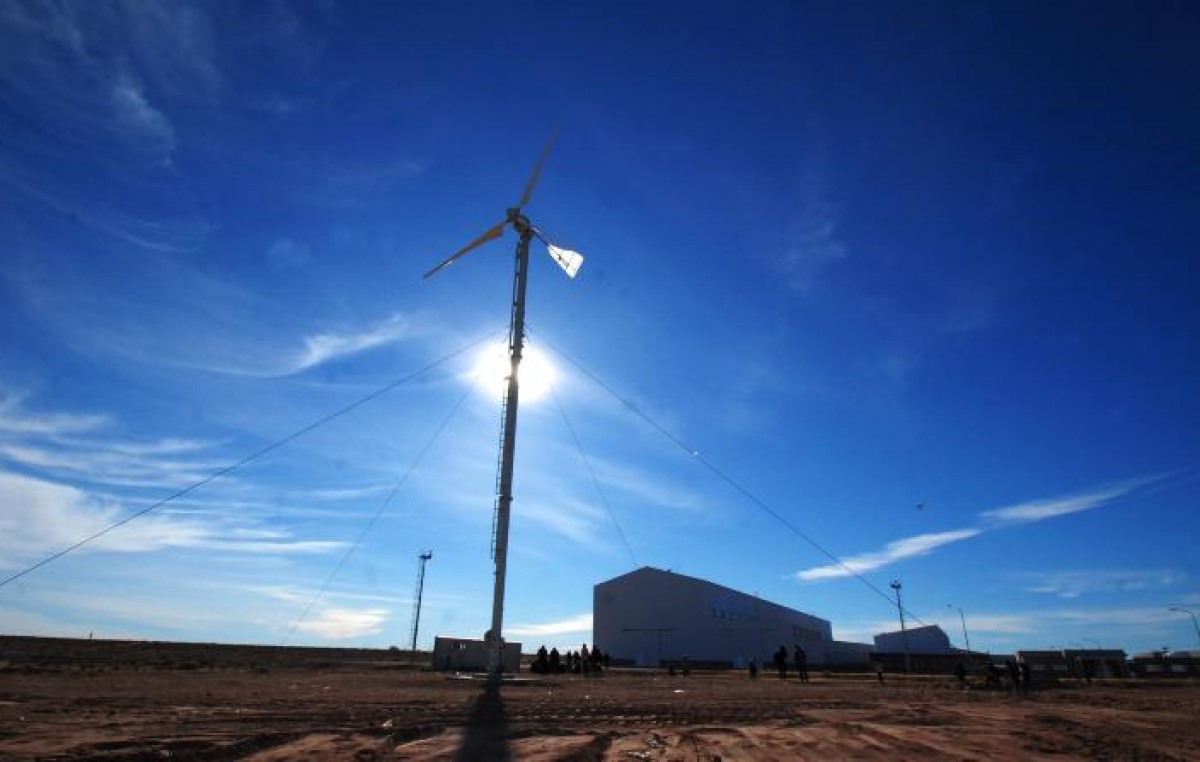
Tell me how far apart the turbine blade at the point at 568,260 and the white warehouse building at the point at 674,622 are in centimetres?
4799

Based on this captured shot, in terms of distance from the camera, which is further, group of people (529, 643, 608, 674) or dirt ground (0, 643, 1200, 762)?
group of people (529, 643, 608, 674)

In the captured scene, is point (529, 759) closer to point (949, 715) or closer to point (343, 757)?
point (343, 757)

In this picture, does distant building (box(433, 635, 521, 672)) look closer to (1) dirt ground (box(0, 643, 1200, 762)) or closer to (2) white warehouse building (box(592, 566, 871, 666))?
(1) dirt ground (box(0, 643, 1200, 762))

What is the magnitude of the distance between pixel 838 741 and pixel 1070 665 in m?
77.2

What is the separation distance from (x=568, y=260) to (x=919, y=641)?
4635 inches

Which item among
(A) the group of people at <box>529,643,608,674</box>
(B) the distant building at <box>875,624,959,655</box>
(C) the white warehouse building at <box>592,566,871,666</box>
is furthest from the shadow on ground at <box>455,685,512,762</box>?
(B) the distant building at <box>875,624,959,655</box>

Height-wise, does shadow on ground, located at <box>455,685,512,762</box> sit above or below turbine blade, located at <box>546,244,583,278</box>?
below

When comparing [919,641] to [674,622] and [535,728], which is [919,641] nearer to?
[674,622]

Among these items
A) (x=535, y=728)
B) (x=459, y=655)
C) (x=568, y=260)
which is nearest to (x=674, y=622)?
(x=459, y=655)

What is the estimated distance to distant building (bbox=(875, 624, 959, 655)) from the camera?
12056cm

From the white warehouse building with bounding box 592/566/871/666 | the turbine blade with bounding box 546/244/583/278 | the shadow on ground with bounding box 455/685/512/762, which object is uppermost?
the turbine blade with bounding box 546/244/583/278

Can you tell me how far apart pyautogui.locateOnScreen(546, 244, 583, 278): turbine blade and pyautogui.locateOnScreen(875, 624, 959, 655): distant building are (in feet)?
366

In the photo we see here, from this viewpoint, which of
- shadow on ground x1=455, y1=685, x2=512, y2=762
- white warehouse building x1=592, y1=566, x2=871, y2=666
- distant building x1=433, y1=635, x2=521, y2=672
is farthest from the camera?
white warehouse building x1=592, y1=566, x2=871, y2=666

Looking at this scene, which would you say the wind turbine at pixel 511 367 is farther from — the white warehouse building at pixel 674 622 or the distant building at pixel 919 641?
the distant building at pixel 919 641
